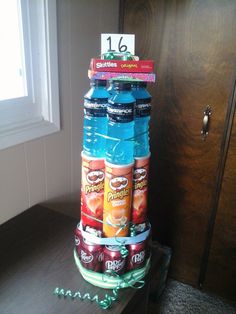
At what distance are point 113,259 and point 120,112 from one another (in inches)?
14.9

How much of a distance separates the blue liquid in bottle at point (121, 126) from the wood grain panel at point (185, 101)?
2.49 ft

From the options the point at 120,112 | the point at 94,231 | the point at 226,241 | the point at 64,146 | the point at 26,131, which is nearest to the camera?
the point at 120,112

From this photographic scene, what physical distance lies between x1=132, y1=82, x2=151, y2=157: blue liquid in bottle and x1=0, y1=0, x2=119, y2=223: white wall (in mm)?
439

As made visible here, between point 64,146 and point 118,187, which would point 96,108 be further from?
point 64,146

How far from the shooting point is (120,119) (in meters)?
0.65

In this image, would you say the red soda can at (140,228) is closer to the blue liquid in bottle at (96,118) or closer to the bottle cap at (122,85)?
the blue liquid in bottle at (96,118)

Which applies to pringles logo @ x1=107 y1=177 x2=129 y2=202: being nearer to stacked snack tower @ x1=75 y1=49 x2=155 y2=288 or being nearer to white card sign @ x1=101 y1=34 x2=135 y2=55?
stacked snack tower @ x1=75 y1=49 x2=155 y2=288

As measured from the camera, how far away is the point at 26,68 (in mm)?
980

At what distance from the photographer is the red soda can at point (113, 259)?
0.72m

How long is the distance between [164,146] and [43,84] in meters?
0.73

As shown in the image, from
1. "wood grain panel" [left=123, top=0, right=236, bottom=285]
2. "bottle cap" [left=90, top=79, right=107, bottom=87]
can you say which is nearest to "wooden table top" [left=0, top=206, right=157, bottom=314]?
"bottle cap" [left=90, top=79, right=107, bottom=87]

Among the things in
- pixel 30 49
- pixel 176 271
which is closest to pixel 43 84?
pixel 30 49

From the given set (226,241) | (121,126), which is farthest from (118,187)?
(226,241)

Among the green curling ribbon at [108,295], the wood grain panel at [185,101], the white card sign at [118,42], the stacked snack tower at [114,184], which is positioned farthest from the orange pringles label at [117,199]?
the wood grain panel at [185,101]
